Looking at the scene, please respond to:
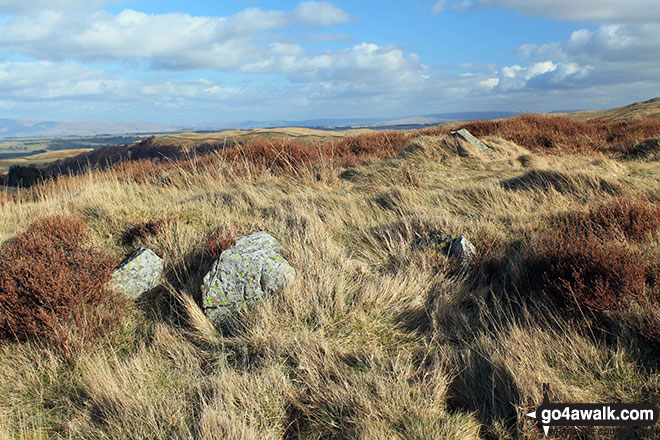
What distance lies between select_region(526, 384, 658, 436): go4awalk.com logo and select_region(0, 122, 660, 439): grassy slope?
72 mm

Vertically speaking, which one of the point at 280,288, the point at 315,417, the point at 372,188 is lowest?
the point at 315,417

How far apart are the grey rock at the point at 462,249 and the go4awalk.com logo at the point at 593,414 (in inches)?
78.3

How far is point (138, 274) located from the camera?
4.24 meters

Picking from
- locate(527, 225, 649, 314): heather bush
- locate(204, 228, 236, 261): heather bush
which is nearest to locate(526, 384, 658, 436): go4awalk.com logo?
locate(527, 225, 649, 314): heather bush

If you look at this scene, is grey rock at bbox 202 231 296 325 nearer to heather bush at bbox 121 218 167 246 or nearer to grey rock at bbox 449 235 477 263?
heather bush at bbox 121 218 167 246

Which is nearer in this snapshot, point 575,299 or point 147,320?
point 575,299

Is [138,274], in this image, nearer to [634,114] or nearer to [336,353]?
[336,353]

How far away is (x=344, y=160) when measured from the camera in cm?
987

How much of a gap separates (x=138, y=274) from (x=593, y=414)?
4.26m

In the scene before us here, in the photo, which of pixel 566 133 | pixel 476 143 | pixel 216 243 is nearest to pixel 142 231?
pixel 216 243

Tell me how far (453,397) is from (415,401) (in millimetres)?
312

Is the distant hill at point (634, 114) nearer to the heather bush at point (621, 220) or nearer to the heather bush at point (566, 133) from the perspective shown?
the heather bush at point (566, 133)

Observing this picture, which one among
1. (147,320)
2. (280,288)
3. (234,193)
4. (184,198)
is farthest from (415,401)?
(184,198)

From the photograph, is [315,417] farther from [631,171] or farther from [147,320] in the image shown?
[631,171]
